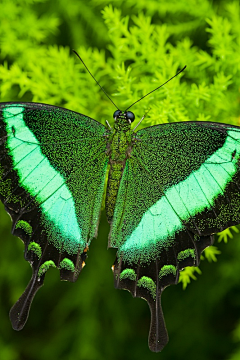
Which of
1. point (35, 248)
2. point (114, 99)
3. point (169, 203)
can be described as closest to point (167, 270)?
point (169, 203)

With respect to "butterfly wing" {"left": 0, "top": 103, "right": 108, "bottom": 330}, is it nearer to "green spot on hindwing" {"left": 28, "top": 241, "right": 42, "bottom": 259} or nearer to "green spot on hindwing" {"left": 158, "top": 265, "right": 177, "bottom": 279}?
"green spot on hindwing" {"left": 28, "top": 241, "right": 42, "bottom": 259}

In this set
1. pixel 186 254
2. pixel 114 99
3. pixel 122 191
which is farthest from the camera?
pixel 114 99

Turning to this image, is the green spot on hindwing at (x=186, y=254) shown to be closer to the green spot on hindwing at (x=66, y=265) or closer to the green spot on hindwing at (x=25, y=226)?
the green spot on hindwing at (x=66, y=265)

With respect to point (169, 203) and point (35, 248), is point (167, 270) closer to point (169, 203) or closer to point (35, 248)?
point (169, 203)

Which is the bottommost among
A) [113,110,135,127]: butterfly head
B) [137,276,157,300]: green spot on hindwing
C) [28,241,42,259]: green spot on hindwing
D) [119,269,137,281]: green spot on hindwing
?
[137,276,157,300]: green spot on hindwing

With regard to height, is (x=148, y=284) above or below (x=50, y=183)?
below

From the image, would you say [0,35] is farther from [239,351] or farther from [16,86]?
[239,351]

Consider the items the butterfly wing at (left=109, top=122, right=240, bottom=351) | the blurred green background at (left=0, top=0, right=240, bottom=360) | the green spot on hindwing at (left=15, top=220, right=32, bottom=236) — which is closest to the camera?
the butterfly wing at (left=109, top=122, right=240, bottom=351)

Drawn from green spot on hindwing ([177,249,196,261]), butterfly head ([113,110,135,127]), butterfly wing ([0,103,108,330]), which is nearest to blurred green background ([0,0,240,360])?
butterfly head ([113,110,135,127])

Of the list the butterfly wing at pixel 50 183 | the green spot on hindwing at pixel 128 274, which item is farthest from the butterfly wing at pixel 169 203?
the butterfly wing at pixel 50 183
